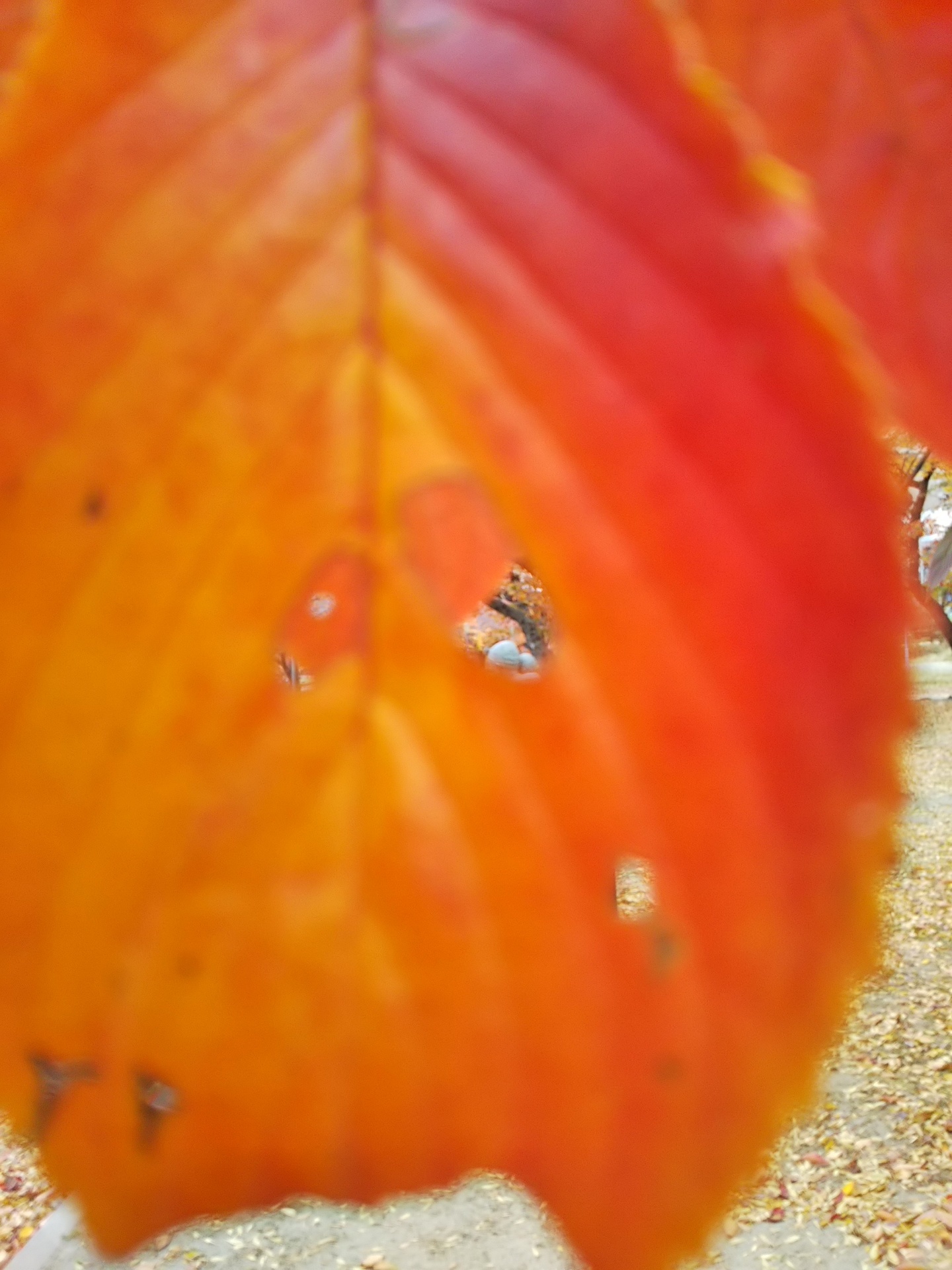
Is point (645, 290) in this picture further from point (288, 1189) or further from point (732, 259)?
point (288, 1189)

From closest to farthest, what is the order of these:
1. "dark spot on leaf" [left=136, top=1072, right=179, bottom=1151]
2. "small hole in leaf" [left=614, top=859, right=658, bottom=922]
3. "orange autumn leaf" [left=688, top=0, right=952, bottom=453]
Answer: "dark spot on leaf" [left=136, top=1072, right=179, bottom=1151] < "orange autumn leaf" [left=688, top=0, right=952, bottom=453] < "small hole in leaf" [left=614, top=859, right=658, bottom=922]

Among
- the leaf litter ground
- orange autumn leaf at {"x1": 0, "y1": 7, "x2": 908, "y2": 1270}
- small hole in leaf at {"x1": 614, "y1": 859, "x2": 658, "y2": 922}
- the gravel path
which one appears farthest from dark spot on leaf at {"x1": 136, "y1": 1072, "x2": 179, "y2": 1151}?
the gravel path

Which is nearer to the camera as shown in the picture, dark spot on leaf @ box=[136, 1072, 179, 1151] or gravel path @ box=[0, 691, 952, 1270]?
dark spot on leaf @ box=[136, 1072, 179, 1151]

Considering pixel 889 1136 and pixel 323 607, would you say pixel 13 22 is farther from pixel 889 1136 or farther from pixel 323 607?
pixel 889 1136

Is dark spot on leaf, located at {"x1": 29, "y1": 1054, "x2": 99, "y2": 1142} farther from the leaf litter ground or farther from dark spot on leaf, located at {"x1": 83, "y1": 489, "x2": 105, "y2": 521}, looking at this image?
the leaf litter ground

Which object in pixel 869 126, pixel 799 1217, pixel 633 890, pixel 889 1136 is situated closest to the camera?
pixel 869 126

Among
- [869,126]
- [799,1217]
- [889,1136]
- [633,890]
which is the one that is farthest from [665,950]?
[633,890]

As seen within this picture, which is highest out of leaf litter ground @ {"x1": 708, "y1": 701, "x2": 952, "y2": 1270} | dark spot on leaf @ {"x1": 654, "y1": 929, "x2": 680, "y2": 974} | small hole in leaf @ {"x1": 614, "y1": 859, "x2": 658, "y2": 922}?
dark spot on leaf @ {"x1": 654, "y1": 929, "x2": 680, "y2": 974}

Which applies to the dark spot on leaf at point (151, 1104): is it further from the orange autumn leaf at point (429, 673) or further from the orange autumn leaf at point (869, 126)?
the orange autumn leaf at point (869, 126)
